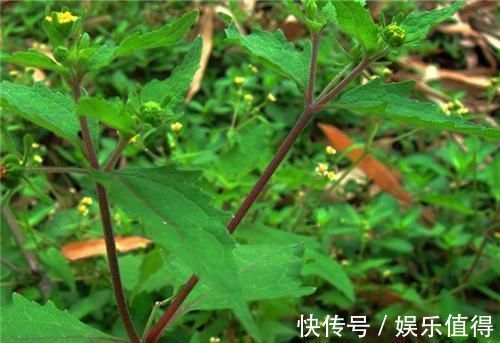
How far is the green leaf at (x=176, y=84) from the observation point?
1092 millimetres

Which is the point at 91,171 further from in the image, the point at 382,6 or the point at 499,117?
the point at 382,6

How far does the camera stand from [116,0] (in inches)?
127

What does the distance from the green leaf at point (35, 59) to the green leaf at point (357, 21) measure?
1.28ft

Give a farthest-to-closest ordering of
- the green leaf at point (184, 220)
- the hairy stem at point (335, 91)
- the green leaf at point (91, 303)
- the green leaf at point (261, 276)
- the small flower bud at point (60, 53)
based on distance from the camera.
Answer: the green leaf at point (91, 303)
the green leaf at point (261, 276)
the hairy stem at point (335, 91)
the small flower bud at point (60, 53)
the green leaf at point (184, 220)

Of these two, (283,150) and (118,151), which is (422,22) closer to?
(283,150)

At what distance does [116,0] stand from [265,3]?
662 millimetres

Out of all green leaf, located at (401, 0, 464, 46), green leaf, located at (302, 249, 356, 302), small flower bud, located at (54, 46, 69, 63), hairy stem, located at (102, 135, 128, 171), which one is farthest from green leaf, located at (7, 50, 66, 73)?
green leaf, located at (302, 249, 356, 302)

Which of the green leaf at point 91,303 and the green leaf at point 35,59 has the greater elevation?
the green leaf at point 35,59

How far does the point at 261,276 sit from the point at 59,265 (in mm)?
597

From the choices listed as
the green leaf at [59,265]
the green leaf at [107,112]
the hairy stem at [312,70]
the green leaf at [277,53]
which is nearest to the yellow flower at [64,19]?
the green leaf at [107,112]

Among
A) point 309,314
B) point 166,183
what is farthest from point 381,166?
point 166,183

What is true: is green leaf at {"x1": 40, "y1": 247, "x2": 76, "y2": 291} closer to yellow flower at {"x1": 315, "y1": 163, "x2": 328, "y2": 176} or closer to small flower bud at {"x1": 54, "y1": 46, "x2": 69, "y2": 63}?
yellow flower at {"x1": 315, "y1": 163, "x2": 328, "y2": 176}

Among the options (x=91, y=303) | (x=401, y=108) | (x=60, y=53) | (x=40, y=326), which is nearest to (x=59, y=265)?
(x=91, y=303)

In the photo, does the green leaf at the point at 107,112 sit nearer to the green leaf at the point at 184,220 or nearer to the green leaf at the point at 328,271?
the green leaf at the point at 184,220
